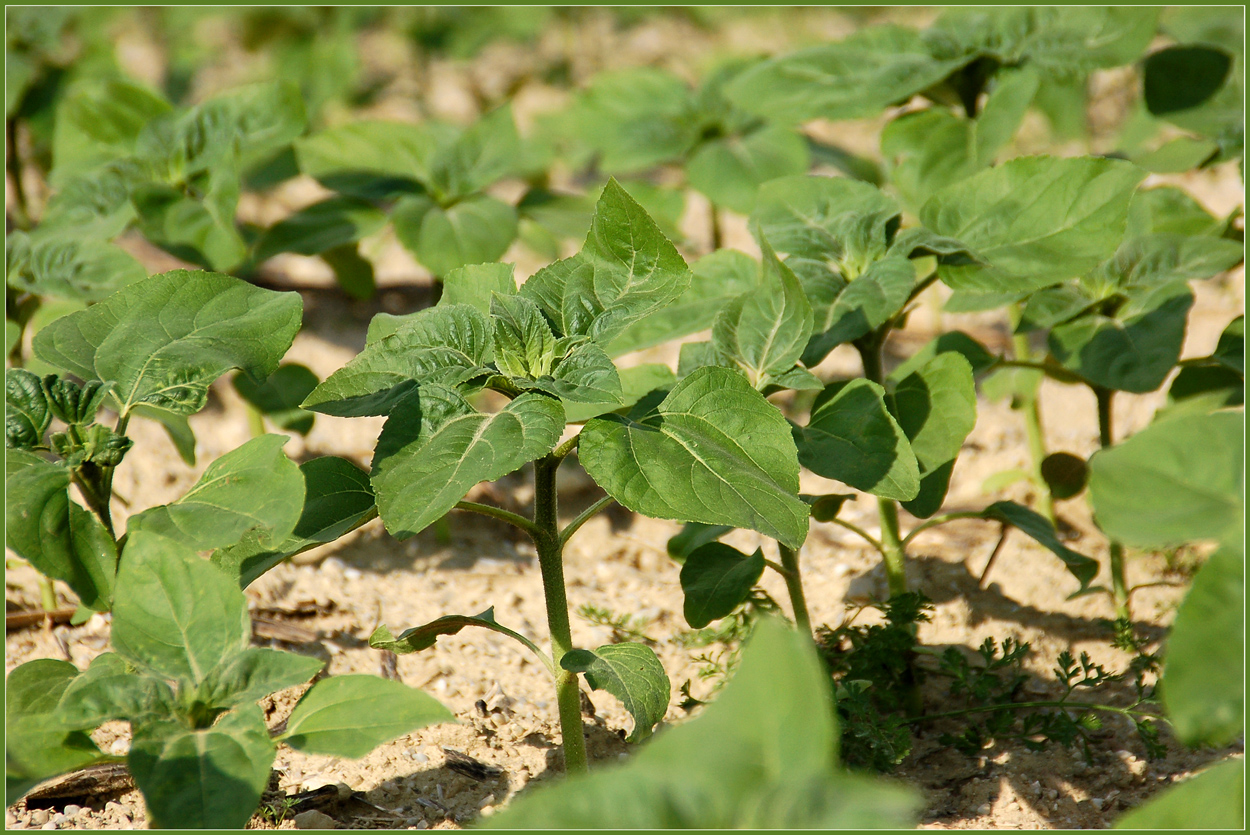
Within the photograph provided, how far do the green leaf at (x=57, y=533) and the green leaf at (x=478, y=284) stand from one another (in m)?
0.61

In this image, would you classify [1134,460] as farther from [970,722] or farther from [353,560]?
[353,560]

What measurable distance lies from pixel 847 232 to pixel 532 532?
98cm

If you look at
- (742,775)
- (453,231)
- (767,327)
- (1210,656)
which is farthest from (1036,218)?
(453,231)

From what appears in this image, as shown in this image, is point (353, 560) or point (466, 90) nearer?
point (353, 560)

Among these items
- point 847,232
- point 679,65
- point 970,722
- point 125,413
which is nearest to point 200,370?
point 125,413

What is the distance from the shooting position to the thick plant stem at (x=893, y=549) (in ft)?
7.70

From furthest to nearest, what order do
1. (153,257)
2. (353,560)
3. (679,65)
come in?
1. (679,65)
2. (153,257)
3. (353,560)

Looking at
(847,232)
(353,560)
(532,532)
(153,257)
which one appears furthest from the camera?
(153,257)

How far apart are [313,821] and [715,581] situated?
2.91 ft

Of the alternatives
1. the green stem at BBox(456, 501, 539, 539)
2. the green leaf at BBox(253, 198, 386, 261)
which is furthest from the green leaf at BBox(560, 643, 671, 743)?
the green leaf at BBox(253, 198, 386, 261)

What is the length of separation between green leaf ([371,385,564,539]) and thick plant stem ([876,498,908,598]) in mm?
948

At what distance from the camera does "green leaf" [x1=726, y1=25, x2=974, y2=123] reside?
9.31 feet

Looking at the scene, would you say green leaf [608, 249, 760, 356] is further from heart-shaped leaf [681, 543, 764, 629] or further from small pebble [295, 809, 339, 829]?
small pebble [295, 809, 339, 829]

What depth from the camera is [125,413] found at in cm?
186
